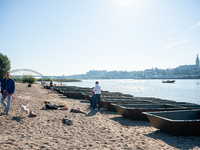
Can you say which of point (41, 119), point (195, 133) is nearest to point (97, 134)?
point (41, 119)

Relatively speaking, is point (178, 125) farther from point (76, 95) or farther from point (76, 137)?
point (76, 95)

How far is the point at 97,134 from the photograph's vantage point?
6738 mm

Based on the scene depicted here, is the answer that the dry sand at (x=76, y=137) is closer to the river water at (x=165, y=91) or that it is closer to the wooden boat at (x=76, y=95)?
the wooden boat at (x=76, y=95)

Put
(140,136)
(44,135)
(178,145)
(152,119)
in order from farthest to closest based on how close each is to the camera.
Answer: (152,119), (140,136), (44,135), (178,145)

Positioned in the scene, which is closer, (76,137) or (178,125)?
(76,137)

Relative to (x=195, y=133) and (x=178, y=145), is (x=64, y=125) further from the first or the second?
(x=195, y=133)

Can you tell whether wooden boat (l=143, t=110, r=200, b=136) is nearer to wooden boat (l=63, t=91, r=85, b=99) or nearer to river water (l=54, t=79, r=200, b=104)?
wooden boat (l=63, t=91, r=85, b=99)

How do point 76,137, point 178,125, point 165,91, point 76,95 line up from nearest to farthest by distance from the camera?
point 76,137
point 178,125
point 76,95
point 165,91

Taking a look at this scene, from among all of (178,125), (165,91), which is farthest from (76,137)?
(165,91)

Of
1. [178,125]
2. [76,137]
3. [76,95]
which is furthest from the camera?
[76,95]

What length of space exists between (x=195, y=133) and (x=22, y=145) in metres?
6.66

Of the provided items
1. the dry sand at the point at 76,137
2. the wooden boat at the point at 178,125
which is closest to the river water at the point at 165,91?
the wooden boat at the point at 178,125

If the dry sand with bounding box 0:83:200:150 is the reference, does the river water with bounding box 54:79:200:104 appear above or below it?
below

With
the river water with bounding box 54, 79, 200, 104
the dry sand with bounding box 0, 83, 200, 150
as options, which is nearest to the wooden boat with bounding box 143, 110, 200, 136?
the dry sand with bounding box 0, 83, 200, 150
